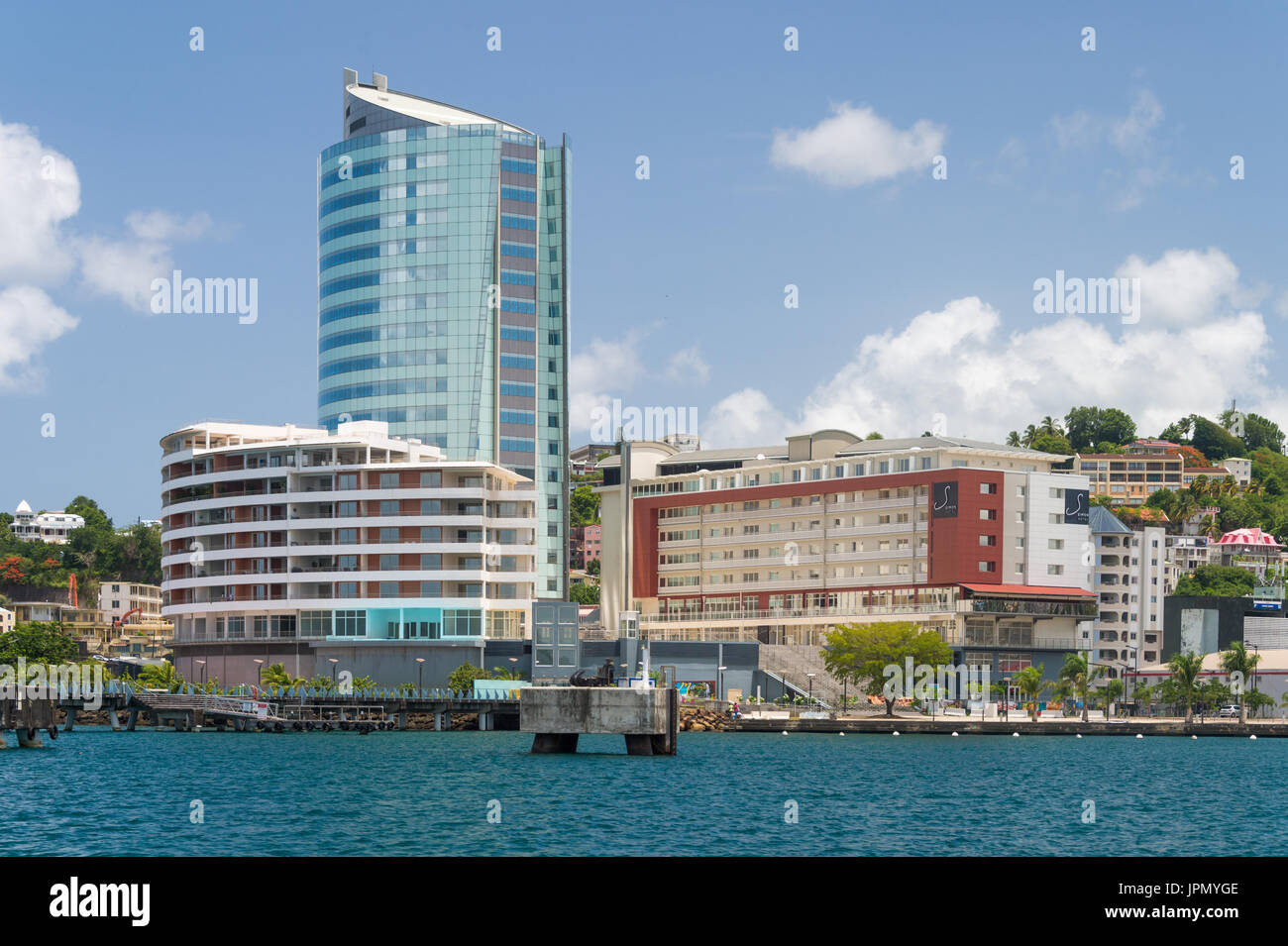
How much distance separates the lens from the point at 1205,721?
502 ft

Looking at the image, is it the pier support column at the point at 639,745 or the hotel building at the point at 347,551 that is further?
the hotel building at the point at 347,551

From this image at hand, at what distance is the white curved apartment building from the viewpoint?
529 ft

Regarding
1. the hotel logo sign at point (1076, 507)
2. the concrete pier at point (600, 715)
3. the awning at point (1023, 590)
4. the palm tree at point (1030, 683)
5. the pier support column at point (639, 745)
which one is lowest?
the palm tree at point (1030, 683)

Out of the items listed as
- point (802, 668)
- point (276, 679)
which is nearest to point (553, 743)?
point (276, 679)

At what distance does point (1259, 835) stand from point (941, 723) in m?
80.5

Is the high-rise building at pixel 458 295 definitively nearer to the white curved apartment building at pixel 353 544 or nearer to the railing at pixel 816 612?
the railing at pixel 816 612

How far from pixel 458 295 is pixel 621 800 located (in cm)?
13537

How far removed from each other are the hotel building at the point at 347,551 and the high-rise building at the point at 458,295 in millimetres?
25202

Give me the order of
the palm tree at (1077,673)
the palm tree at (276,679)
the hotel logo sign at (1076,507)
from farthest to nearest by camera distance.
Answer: the hotel logo sign at (1076,507)
the palm tree at (1077,673)
the palm tree at (276,679)

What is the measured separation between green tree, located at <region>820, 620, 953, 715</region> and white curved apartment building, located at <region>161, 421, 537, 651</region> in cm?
3332

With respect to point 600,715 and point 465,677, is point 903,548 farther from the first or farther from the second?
point 600,715

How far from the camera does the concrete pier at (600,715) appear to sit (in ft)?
292

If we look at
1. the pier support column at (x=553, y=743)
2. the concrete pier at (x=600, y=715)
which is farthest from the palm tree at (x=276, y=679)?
the concrete pier at (x=600, y=715)
